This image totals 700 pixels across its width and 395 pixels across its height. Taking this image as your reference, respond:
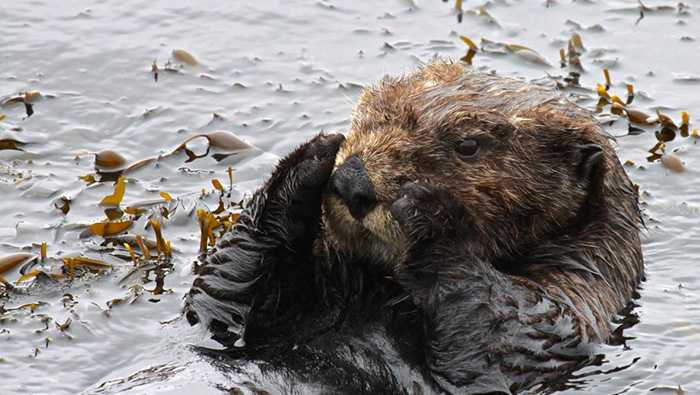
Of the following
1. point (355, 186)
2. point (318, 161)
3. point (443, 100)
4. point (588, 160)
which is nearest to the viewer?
point (355, 186)

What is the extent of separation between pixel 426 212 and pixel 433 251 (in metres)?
0.20

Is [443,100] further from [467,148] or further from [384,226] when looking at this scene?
[384,226]

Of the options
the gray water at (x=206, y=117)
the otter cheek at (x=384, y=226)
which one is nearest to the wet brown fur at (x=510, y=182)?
the otter cheek at (x=384, y=226)

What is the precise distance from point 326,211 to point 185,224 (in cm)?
187

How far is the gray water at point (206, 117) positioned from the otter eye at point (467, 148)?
3.54 ft

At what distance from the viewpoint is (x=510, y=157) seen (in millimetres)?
5363

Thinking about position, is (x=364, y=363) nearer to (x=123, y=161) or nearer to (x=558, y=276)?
(x=558, y=276)

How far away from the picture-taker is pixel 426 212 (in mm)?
4973

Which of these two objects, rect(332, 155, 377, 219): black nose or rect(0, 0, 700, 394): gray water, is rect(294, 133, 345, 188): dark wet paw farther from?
rect(0, 0, 700, 394): gray water

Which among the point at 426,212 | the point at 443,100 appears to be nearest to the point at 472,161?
the point at 443,100

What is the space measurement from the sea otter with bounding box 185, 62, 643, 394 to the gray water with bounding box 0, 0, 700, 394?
1.04 ft

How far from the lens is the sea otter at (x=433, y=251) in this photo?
5078 mm

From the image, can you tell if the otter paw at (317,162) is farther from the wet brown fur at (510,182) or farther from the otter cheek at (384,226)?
the otter cheek at (384,226)

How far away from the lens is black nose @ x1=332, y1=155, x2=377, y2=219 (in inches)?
191
